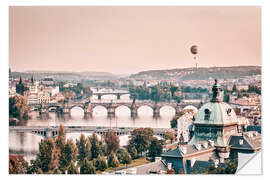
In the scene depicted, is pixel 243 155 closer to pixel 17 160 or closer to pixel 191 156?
pixel 191 156

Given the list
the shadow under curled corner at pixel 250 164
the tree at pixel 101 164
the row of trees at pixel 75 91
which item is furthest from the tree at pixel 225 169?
the row of trees at pixel 75 91

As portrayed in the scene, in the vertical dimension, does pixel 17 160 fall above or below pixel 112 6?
below

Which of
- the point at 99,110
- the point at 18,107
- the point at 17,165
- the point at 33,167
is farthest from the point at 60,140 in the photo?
the point at 99,110

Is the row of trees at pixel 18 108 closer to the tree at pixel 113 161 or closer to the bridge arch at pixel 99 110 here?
the tree at pixel 113 161

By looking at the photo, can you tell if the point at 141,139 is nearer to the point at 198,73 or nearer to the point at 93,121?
the point at 198,73

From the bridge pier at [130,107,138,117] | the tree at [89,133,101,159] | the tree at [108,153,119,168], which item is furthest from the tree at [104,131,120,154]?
Answer: the bridge pier at [130,107,138,117]

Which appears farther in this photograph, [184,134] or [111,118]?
[111,118]
